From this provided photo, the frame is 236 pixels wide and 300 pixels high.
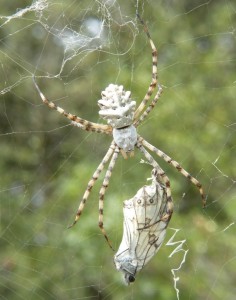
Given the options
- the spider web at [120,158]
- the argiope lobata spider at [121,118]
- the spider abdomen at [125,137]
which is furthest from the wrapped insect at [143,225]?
the spider web at [120,158]

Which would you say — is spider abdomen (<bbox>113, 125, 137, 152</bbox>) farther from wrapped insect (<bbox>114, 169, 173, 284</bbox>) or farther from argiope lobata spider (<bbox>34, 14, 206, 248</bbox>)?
wrapped insect (<bbox>114, 169, 173, 284</bbox>)

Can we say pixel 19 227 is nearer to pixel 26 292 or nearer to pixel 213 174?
pixel 26 292

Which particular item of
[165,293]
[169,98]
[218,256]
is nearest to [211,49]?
[169,98]

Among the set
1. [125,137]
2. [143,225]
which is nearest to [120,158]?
[125,137]

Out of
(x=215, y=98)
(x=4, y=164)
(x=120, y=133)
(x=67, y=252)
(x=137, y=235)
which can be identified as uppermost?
(x=120, y=133)

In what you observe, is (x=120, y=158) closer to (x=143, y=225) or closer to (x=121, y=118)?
(x=121, y=118)

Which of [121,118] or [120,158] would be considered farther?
[120,158]
